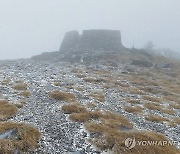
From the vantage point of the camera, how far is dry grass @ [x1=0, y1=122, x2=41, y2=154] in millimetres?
20052

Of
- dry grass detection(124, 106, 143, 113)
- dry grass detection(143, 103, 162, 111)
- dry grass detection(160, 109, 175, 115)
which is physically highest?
dry grass detection(124, 106, 143, 113)

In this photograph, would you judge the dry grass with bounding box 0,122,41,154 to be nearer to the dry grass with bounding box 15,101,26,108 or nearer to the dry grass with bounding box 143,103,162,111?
the dry grass with bounding box 15,101,26,108

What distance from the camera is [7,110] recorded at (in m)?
29.0

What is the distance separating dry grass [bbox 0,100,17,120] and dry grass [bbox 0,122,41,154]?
3.00m

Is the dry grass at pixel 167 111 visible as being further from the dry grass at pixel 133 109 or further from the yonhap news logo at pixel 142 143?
the yonhap news logo at pixel 142 143

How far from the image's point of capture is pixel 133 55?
362ft

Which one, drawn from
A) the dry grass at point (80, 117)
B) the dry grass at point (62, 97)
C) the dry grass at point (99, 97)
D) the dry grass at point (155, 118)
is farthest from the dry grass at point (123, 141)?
the dry grass at point (99, 97)

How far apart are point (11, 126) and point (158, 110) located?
21013 millimetres

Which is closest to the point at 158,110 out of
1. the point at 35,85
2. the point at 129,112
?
the point at 129,112

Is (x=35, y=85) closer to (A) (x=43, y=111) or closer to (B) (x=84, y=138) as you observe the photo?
(A) (x=43, y=111)

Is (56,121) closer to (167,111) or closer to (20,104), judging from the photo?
(20,104)

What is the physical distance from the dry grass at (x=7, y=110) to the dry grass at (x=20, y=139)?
3.00 meters

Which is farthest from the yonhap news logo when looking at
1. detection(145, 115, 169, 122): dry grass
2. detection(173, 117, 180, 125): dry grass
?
detection(173, 117, 180, 125): dry grass

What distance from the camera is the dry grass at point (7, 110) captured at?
27.5 metres
